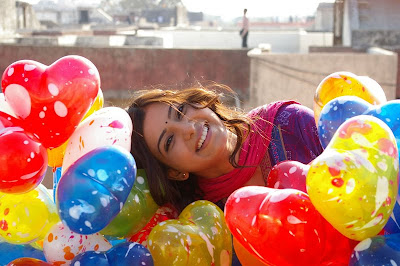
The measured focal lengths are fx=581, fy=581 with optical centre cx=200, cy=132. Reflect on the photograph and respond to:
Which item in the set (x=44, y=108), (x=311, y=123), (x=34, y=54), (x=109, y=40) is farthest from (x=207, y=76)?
(x=44, y=108)

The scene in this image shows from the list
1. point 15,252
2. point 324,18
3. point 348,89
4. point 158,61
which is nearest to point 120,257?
point 15,252

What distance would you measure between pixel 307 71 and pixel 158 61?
2763mm

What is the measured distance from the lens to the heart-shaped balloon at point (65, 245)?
4.83 ft

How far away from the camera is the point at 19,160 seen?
137cm

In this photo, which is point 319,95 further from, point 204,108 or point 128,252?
point 128,252

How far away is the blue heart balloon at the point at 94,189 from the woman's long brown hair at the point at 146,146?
1.33 feet

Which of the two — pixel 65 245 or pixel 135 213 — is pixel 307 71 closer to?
pixel 135 213

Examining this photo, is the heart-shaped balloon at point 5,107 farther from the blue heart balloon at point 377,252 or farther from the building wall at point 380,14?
the building wall at point 380,14

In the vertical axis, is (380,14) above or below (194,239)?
above

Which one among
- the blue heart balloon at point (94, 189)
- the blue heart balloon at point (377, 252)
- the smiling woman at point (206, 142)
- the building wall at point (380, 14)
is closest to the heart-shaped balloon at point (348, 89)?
the smiling woman at point (206, 142)

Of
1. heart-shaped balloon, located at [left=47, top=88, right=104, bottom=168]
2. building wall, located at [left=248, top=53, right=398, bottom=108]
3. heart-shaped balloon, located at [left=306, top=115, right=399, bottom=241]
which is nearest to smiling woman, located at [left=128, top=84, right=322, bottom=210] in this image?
heart-shaped balloon, located at [left=47, top=88, right=104, bottom=168]

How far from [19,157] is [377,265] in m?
0.83

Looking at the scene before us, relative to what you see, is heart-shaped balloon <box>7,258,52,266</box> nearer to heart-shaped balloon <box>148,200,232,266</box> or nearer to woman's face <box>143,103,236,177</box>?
heart-shaped balloon <box>148,200,232,266</box>

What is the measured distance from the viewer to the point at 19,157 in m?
1.37
